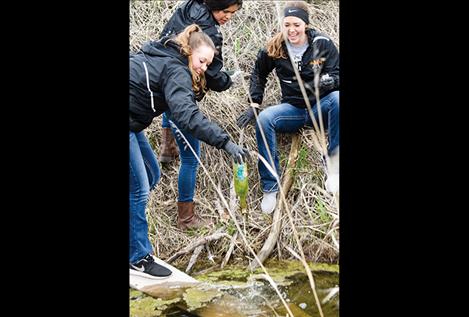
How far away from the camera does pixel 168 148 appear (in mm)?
4105

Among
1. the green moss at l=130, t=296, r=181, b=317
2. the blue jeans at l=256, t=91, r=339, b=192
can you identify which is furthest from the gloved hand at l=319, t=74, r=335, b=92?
the green moss at l=130, t=296, r=181, b=317

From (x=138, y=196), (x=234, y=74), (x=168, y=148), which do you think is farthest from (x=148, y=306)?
(x=234, y=74)

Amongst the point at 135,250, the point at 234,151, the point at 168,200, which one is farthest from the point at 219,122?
the point at 135,250

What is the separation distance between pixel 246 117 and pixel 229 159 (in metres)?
Result: 0.24

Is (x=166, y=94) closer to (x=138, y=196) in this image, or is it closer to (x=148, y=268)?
(x=138, y=196)

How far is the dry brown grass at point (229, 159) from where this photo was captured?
4.04 m

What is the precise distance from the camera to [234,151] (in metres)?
3.99

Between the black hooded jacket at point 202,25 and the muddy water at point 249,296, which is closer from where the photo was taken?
the muddy water at point 249,296

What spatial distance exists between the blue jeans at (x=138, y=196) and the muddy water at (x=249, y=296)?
22 centimetres

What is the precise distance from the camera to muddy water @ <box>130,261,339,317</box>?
3883 millimetres

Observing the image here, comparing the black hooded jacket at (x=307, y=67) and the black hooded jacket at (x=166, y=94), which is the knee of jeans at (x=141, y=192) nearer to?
the black hooded jacket at (x=166, y=94)

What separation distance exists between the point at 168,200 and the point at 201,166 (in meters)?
0.25

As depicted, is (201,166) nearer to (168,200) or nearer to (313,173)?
(168,200)

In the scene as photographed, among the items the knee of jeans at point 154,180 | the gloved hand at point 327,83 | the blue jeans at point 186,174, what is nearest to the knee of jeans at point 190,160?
the blue jeans at point 186,174
